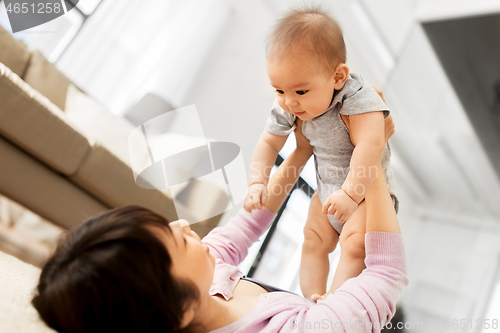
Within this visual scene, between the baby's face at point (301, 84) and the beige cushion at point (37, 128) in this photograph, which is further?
the beige cushion at point (37, 128)

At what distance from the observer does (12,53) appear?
137 centimetres

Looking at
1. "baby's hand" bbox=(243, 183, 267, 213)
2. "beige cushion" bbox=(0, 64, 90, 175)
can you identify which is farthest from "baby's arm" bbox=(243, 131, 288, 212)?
"beige cushion" bbox=(0, 64, 90, 175)

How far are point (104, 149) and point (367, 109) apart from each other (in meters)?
0.73

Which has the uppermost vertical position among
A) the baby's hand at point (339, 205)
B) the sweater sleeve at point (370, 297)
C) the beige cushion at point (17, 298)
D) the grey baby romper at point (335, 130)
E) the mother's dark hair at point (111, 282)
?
the grey baby romper at point (335, 130)

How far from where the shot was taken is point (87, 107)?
1.46 meters

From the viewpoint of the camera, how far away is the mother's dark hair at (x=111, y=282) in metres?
0.32

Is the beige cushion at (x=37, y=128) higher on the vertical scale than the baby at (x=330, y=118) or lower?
lower

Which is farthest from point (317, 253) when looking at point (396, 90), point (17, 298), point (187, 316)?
point (396, 90)

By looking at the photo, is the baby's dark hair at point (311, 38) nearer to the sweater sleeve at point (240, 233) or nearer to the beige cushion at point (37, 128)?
the sweater sleeve at point (240, 233)

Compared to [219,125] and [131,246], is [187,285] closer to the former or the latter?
[131,246]

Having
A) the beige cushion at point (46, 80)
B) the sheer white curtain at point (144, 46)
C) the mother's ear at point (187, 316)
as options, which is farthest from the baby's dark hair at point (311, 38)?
the sheer white curtain at point (144, 46)

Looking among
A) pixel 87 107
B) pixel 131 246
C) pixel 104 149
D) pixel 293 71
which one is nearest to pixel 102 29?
pixel 87 107

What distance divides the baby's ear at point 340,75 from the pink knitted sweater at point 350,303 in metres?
0.24

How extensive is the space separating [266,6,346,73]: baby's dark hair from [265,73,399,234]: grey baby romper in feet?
0.19
